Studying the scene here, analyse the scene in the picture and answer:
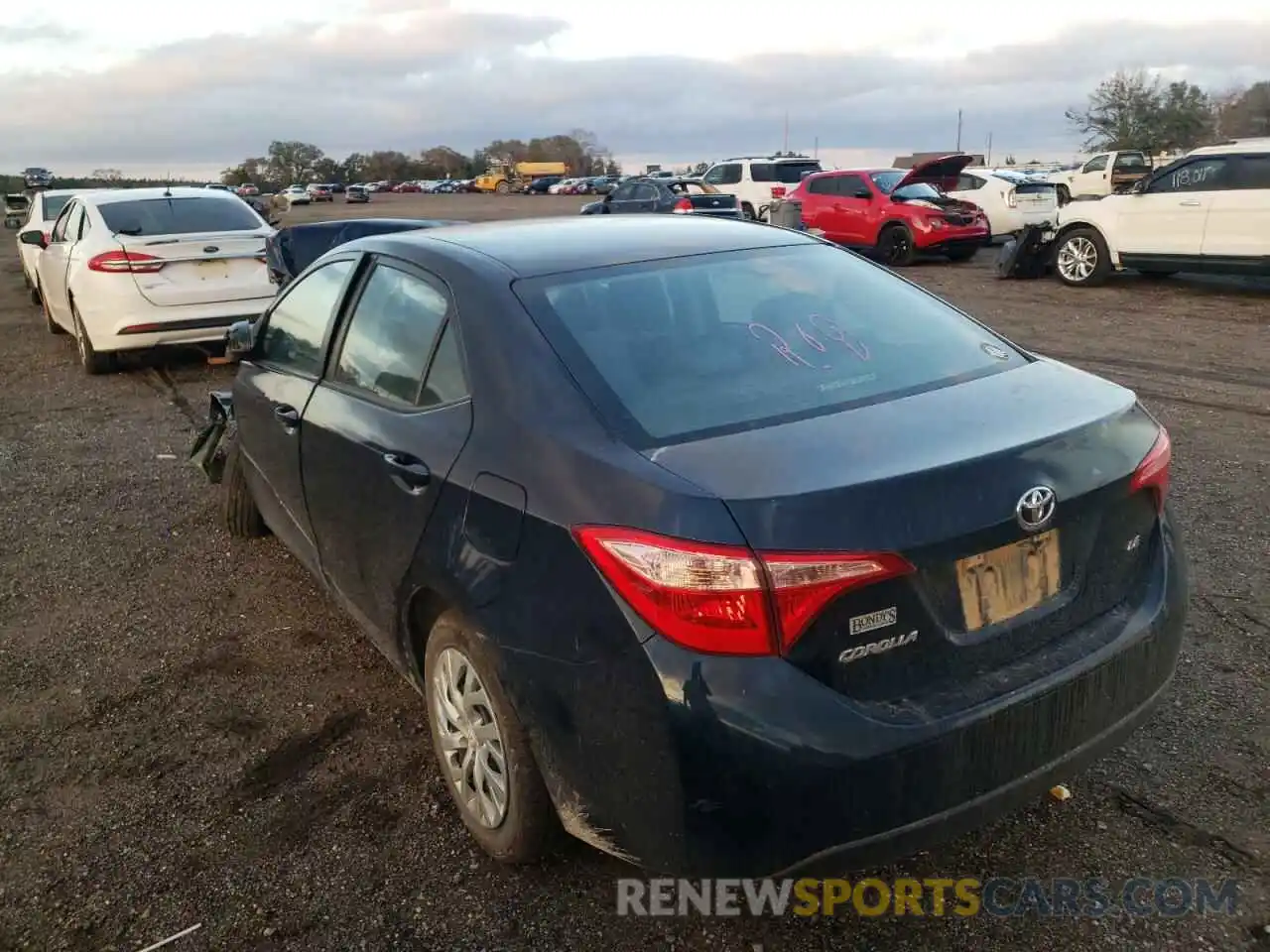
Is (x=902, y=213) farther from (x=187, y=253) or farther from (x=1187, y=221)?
(x=187, y=253)

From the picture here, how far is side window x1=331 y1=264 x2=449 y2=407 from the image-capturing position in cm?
303

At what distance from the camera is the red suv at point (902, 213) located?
17.4m

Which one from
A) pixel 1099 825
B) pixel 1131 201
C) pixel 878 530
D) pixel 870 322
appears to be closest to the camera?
pixel 878 530

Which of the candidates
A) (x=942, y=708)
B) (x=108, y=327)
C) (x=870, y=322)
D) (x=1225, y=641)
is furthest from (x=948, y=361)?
(x=108, y=327)

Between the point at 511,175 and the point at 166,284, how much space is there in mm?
95022

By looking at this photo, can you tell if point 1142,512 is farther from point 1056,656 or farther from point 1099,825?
point 1099,825

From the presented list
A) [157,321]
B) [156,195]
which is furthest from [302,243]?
[156,195]

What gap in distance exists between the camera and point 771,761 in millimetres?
2062

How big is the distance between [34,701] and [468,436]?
233cm

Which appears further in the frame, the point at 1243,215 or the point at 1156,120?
the point at 1156,120

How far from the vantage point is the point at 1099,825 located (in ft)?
9.42

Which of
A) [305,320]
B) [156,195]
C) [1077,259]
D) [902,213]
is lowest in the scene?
[1077,259]

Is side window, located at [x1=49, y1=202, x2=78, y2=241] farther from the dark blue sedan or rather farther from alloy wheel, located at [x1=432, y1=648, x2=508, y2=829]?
alloy wheel, located at [x1=432, y1=648, x2=508, y2=829]

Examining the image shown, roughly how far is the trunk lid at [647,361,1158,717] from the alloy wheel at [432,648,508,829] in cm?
88
